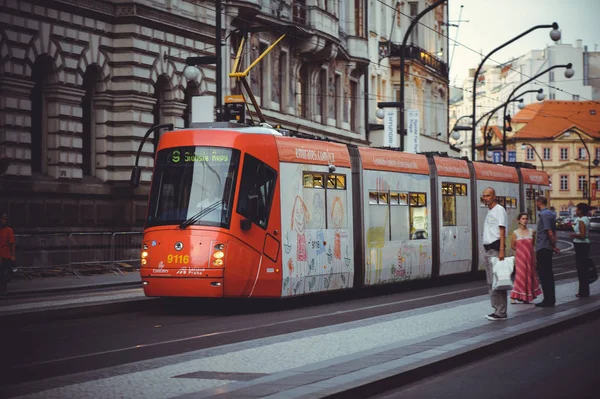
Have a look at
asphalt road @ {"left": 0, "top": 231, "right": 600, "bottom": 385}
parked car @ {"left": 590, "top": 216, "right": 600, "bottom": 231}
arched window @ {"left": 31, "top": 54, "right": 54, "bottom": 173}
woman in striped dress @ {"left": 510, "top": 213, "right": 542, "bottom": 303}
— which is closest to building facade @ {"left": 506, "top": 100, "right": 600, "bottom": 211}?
parked car @ {"left": 590, "top": 216, "right": 600, "bottom": 231}

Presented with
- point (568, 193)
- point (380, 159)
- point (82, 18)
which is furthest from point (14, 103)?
point (568, 193)

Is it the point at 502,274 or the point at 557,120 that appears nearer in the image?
the point at 502,274

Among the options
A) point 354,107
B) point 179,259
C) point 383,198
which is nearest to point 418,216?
point 383,198

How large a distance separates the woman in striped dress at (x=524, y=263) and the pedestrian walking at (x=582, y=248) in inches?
64.3

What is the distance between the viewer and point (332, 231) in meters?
22.3

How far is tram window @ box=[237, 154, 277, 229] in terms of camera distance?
1950 cm

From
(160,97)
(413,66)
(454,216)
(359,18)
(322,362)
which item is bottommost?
(322,362)

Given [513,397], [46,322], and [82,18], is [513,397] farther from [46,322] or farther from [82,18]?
[82,18]

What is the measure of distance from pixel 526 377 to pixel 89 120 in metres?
25.3

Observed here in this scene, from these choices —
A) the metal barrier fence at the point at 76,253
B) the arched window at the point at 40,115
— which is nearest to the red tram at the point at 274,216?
the metal barrier fence at the point at 76,253

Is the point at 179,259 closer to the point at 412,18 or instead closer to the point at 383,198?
the point at 383,198

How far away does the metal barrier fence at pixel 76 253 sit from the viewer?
29.5 metres

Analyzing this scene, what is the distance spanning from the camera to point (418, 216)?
2638 centimetres

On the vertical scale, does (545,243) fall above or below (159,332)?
above
